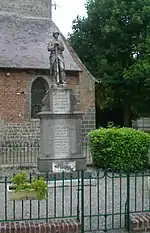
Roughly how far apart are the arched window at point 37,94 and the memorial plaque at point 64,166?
10.6 metres

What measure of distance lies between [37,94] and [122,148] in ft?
33.5

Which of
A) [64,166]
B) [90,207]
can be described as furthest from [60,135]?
[90,207]

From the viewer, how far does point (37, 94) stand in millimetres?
21438

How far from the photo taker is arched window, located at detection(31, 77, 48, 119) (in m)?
21.2

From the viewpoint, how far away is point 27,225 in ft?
18.1

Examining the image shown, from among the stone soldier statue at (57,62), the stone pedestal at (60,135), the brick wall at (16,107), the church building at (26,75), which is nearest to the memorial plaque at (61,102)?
the stone pedestal at (60,135)

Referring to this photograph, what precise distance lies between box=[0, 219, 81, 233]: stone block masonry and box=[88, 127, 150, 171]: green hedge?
652cm

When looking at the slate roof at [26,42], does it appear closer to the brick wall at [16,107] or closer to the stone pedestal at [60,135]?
the brick wall at [16,107]

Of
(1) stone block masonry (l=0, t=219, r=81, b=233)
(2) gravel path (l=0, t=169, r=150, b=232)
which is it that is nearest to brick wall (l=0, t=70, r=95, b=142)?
(2) gravel path (l=0, t=169, r=150, b=232)

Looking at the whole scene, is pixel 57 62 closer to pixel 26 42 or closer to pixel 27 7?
pixel 26 42

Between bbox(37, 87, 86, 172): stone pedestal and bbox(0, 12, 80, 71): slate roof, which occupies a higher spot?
bbox(0, 12, 80, 71): slate roof

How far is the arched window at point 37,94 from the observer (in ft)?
69.6

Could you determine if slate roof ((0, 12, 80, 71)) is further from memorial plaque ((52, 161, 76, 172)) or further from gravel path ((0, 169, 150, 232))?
gravel path ((0, 169, 150, 232))

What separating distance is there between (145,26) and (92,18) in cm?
424
